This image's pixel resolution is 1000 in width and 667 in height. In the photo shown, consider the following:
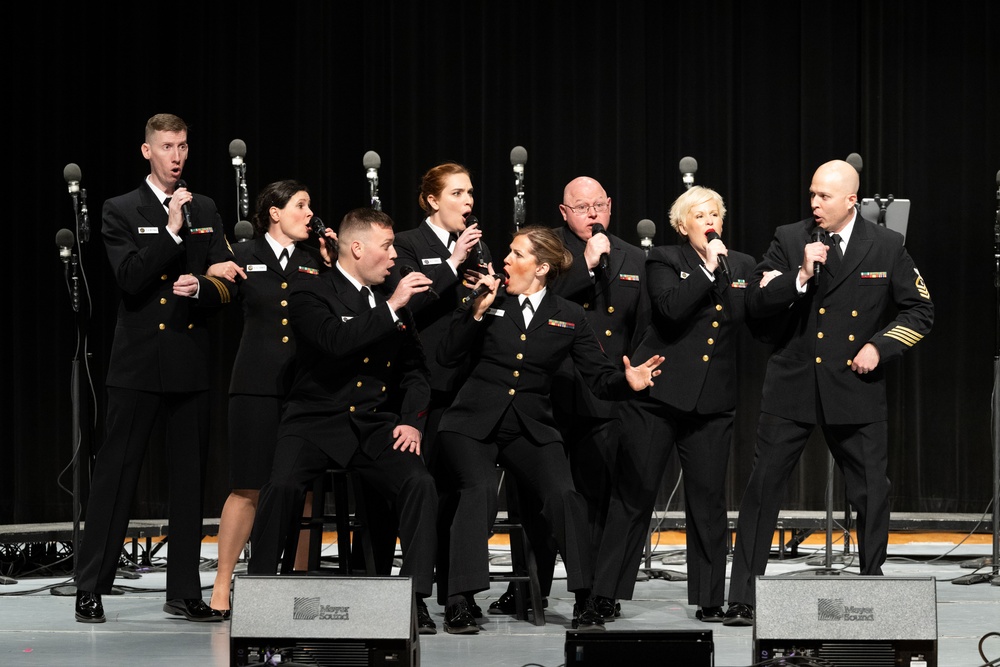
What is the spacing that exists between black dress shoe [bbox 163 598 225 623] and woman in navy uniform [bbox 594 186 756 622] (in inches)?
56.9

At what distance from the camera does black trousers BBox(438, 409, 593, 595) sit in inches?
179

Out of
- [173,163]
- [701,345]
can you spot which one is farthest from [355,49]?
[701,345]

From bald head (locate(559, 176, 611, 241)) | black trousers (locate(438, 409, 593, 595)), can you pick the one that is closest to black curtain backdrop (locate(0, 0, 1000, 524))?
bald head (locate(559, 176, 611, 241))

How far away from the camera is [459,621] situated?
4547mm

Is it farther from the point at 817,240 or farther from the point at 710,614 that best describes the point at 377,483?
the point at 817,240

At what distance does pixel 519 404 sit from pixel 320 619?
1.60 meters

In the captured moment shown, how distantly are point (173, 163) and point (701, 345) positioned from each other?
211cm

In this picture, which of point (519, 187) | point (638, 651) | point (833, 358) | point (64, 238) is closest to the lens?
point (638, 651)

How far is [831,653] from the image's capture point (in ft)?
10.7

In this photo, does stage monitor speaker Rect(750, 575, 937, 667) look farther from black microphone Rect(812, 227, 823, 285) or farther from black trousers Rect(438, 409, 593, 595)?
black microphone Rect(812, 227, 823, 285)

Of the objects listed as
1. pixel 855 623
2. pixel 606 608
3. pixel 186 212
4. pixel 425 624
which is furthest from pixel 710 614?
pixel 186 212

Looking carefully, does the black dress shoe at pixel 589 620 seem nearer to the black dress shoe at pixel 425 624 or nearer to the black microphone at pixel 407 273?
the black dress shoe at pixel 425 624

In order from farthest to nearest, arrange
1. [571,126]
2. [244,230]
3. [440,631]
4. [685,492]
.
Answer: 1. [571,126]
2. [244,230]
3. [685,492]
4. [440,631]

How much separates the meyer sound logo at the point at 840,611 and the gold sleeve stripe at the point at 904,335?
5.69 feet
